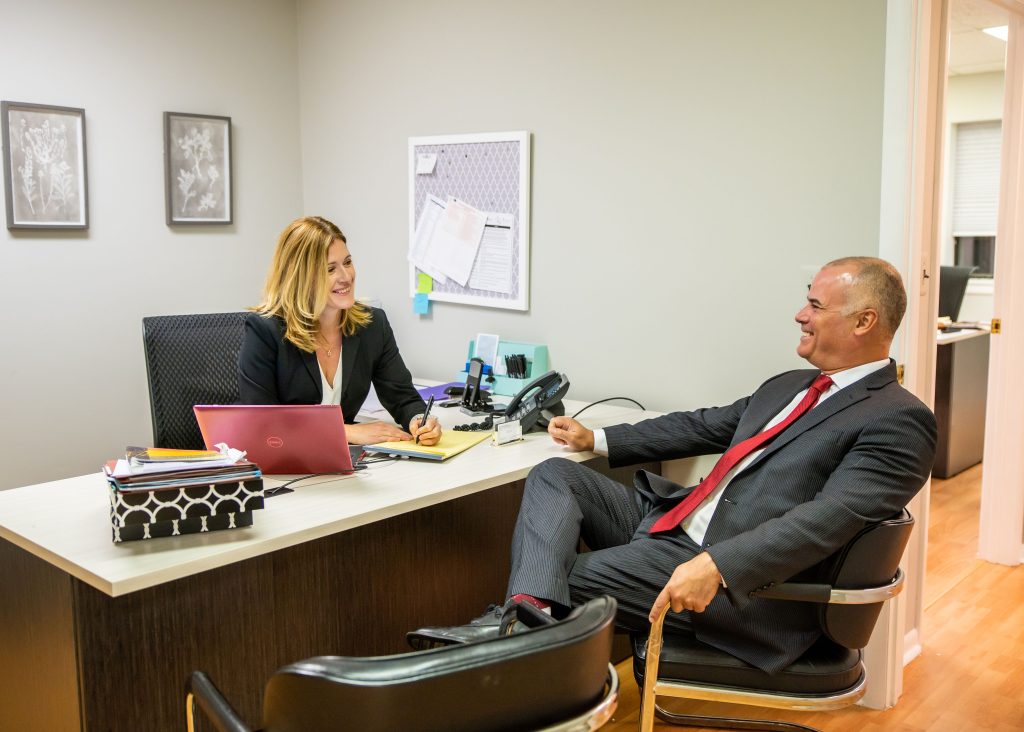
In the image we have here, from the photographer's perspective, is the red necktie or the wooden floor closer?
the red necktie

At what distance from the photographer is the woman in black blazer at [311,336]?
2.67 meters

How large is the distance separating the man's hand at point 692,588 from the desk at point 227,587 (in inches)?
24.1

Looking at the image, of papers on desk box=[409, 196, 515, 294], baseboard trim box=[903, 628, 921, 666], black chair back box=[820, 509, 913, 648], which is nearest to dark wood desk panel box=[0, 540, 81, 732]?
black chair back box=[820, 509, 913, 648]

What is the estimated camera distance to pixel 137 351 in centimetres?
386

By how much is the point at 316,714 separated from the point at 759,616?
1.10m

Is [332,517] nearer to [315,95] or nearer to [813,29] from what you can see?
[813,29]

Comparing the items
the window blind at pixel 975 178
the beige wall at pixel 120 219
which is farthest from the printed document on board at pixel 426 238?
the window blind at pixel 975 178

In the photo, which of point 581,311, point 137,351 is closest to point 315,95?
point 137,351

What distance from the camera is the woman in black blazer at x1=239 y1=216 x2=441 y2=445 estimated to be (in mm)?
2666

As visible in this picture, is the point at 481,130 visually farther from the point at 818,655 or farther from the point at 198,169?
the point at 818,655

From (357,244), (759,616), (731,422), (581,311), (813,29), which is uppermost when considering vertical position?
(813,29)

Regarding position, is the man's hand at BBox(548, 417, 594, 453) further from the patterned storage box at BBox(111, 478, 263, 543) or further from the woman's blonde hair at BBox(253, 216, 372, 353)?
the patterned storage box at BBox(111, 478, 263, 543)

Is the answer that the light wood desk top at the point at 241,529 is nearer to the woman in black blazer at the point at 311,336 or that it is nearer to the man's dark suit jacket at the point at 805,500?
the woman in black blazer at the point at 311,336

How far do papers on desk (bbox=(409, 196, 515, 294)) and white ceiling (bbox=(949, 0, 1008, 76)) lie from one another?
2.31m
